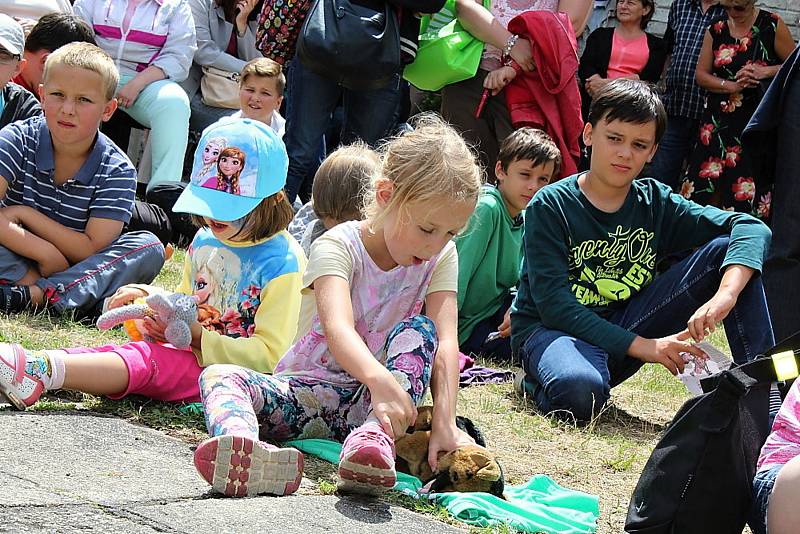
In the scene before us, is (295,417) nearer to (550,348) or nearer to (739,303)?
(550,348)

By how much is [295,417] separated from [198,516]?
805mm

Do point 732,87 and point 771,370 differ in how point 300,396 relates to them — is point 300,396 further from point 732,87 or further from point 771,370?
point 732,87

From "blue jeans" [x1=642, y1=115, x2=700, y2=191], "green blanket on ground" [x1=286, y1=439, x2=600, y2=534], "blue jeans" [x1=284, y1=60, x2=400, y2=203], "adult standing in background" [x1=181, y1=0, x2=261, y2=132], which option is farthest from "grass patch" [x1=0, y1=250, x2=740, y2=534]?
"adult standing in background" [x1=181, y1=0, x2=261, y2=132]

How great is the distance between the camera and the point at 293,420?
10.1 ft

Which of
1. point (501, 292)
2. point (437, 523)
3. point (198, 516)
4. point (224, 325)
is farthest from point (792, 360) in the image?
point (501, 292)

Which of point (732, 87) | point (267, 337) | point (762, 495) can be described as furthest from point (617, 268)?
point (732, 87)

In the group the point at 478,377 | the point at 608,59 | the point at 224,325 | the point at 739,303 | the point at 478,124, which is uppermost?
the point at 608,59

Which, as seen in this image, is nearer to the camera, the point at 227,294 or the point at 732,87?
the point at 227,294

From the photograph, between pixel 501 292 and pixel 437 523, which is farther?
pixel 501 292

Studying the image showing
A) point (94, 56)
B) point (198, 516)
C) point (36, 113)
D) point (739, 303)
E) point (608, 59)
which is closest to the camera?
point (198, 516)

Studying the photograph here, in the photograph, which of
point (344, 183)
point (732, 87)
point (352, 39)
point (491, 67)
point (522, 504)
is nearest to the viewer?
point (522, 504)

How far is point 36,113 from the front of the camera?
516 centimetres

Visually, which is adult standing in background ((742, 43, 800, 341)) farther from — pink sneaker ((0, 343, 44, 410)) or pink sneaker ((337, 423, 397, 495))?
pink sneaker ((0, 343, 44, 410))

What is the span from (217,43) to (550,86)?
2.75 meters
